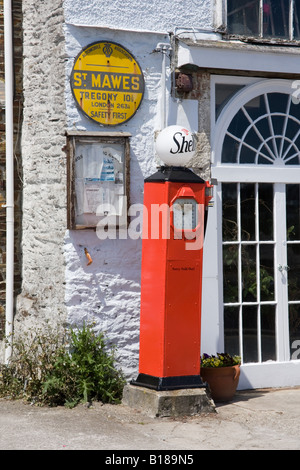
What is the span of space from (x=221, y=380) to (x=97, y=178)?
2.07 metres

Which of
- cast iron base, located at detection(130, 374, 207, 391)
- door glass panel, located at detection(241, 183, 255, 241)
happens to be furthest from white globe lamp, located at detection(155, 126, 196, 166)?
cast iron base, located at detection(130, 374, 207, 391)

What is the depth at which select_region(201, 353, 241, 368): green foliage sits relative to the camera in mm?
6879

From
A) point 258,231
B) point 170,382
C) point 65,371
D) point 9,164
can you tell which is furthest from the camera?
point 258,231

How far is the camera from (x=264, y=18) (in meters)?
7.52

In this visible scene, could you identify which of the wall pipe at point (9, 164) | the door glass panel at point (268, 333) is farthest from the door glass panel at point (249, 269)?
the wall pipe at point (9, 164)

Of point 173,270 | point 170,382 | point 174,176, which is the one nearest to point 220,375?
point 170,382

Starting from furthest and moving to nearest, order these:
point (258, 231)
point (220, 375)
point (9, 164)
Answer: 1. point (258, 231)
2. point (9, 164)
3. point (220, 375)

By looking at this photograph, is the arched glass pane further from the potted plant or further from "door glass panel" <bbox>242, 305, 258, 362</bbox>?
the potted plant

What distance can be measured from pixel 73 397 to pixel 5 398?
687 millimetres

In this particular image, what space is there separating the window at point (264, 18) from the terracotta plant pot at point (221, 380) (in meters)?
3.16

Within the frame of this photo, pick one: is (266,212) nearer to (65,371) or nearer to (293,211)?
(293,211)

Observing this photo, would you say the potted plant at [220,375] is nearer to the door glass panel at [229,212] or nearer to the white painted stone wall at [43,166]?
the door glass panel at [229,212]

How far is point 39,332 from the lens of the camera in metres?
6.98
